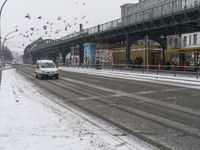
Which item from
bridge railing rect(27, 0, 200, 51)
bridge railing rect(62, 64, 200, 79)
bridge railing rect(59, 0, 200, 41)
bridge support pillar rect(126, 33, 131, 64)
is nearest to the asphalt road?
bridge railing rect(62, 64, 200, 79)

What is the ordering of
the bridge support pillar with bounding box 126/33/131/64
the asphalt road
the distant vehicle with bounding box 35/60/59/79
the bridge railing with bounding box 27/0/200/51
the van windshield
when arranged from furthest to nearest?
1. the bridge support pillar with bounding box 126/33/131/64
2. the van windshield
3. the bridge railing with bounding box 27/0/200/51
4. the distant vehicle with bounding box 35/60/59/79
5. the asphalt road

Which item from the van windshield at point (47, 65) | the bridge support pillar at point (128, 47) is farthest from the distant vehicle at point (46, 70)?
the bridge support pillar at point (128, 47)

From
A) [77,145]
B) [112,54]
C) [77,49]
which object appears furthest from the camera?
[77,49]

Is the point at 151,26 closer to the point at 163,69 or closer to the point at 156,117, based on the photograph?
the point at 163,69

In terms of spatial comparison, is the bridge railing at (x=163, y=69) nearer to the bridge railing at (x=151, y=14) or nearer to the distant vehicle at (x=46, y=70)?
the bridge railing at (x=151, y=14)

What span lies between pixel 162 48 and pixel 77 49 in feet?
119

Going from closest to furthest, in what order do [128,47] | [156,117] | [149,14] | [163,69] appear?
1. [156,117]
2. [163,69]
3. [149,14]
4. [128,47]

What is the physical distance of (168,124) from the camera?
1242cm

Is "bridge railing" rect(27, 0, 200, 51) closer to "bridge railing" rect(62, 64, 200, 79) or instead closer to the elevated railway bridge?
the elevated railway bridge

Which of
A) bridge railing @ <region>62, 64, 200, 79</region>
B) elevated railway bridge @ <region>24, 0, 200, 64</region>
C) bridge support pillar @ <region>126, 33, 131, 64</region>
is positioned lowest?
bridge railing @ <region>62, 64, 200, 79</region>

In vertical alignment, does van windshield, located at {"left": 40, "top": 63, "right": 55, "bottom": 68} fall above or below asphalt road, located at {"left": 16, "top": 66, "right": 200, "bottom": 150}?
above

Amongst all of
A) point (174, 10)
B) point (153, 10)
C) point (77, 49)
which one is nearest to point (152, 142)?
point (174, 10)

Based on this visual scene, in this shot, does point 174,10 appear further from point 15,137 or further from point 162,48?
point 15,137

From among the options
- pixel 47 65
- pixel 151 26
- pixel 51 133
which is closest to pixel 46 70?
pixel 47 65
